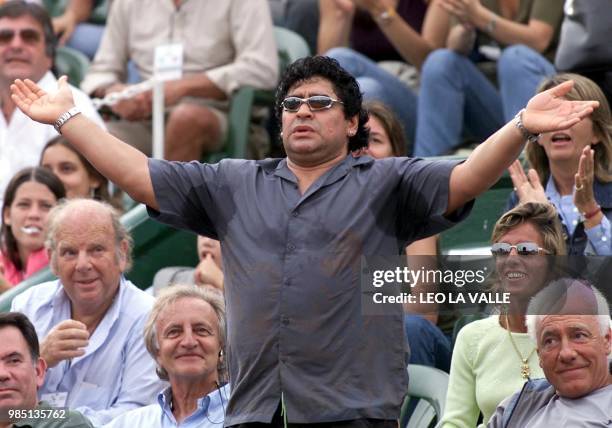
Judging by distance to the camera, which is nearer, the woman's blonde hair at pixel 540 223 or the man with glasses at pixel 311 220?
the man with glasses at pixel 311 220

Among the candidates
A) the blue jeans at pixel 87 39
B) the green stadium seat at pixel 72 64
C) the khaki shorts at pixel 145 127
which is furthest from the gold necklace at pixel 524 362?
the blue jeans at pixel 87 39

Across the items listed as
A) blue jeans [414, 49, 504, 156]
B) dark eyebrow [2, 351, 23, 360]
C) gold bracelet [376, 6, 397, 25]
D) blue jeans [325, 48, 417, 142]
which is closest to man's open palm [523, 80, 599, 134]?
dark eyebrow [2, 351, 23, 360]

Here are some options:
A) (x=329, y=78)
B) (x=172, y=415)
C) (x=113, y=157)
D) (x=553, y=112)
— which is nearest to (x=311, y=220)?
(x=329, y=78)

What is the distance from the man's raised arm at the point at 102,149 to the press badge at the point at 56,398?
4.62 ft

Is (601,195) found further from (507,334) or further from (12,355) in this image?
(12,355)

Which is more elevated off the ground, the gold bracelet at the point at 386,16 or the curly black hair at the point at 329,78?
the gold bracelet at the point at 386,16

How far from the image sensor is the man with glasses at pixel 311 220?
5039mm

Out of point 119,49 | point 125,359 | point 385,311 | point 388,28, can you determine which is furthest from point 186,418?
point 119,49

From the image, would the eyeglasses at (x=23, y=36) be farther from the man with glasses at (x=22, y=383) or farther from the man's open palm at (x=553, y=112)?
the man's open palm at (x=553, y=112)

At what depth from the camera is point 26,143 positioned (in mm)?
9164

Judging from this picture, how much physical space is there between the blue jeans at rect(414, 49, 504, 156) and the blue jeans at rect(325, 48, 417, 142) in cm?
19

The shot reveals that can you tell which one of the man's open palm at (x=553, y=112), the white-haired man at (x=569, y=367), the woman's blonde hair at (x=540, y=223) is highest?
the woman's blonde hair at (x=540, y=223)

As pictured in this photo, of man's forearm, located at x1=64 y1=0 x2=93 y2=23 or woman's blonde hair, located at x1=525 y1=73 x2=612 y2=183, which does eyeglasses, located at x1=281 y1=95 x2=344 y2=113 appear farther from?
man's forearm, located at x1=64 y1=0 x2=93 y2=23

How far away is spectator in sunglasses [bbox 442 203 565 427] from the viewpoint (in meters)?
5.90
